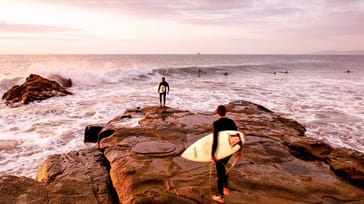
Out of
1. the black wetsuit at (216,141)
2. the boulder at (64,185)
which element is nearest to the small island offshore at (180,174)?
the boulder at (64,185)

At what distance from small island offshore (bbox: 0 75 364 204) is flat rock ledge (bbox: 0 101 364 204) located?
18 mm

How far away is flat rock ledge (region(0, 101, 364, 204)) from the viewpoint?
5102 millimetres

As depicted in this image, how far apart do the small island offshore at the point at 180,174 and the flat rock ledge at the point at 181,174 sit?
2 cm

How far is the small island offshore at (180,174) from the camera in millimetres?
5102

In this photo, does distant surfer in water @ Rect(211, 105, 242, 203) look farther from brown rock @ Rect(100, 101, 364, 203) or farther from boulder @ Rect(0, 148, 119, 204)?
boulder @ Rect(0, 148, 119, 204)

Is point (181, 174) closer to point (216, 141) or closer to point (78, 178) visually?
point (216, 141)

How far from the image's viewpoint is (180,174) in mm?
5793

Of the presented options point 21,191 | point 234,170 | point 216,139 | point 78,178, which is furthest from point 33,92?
point 216,139

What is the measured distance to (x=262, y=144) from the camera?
25.2ft

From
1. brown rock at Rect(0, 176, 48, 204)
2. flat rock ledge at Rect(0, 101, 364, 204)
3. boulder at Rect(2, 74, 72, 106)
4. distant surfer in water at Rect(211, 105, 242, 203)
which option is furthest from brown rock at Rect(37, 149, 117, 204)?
boulder at Rect(2, 74, 72, 106)

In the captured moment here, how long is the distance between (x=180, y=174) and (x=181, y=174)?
22mm

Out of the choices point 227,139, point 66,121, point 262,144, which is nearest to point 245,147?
point 262,144

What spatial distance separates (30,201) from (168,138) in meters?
4.14

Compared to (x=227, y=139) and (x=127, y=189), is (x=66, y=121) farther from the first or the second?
(x=227, y=139)
